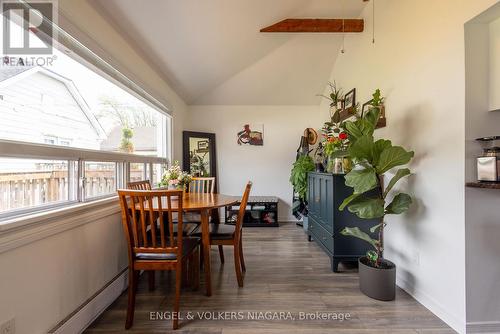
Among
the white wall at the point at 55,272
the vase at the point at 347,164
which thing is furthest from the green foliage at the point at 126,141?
the vase at the point at 347,164

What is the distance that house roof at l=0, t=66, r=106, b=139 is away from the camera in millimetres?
1264

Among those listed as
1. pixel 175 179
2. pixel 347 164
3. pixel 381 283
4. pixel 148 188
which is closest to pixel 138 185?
pixel 148 188

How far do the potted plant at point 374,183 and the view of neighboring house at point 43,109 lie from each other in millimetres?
2164

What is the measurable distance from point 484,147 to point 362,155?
73 cm

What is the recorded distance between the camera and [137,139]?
110 inches

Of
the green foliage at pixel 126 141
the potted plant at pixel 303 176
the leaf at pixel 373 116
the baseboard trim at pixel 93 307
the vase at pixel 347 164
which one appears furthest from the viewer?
the potted plant at pixel 303 176

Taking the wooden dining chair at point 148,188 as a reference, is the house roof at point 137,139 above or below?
above

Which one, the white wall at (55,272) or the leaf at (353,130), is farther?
the leaf at (353,130)

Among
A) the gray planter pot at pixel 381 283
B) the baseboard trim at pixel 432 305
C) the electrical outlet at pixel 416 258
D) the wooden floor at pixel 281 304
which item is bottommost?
the wooden floor at pixel 281 304

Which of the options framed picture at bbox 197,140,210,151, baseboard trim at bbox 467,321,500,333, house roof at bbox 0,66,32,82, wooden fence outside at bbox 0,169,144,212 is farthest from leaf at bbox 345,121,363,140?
framed picture at bbox 197,140,210,151

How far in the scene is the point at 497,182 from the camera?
4.50 feet

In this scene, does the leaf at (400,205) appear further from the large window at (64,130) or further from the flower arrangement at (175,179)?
the large window at (64,130)

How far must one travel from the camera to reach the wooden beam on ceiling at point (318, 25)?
2.95m

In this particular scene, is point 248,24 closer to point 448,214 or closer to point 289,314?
point 448,214
